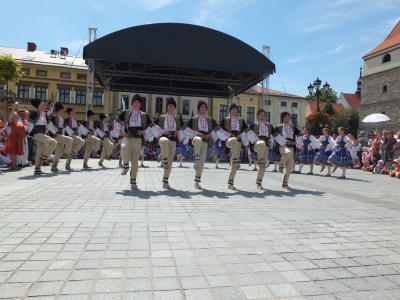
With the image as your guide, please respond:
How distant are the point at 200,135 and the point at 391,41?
50918 mm

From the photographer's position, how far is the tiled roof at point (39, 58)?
45312 millimetres

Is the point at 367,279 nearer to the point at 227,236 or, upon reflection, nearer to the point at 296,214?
the point at 227,236

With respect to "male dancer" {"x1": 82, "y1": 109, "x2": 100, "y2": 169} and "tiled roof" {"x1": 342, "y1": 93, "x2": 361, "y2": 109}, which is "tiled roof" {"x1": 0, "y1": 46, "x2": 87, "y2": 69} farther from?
"tiled roof" {"x1": 342, "y1": 93, "x2": 361, "y2": 109}

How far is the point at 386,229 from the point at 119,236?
3.58 metres

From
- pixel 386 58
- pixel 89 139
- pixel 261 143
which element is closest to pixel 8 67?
pixel 89 139

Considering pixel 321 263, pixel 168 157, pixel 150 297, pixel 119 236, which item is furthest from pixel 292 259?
pixel 168 157

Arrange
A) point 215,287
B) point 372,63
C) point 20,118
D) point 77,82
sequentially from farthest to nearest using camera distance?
point 372,63 < point 77,82 < point 20,118 < point 215,287

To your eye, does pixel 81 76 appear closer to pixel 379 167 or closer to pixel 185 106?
pixel 185 106

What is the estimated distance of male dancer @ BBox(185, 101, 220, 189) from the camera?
7.82m

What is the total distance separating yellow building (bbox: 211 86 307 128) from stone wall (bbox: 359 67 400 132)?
31.8 ft

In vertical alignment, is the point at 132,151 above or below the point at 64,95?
below

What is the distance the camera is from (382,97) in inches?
1903

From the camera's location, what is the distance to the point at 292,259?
3213 mm

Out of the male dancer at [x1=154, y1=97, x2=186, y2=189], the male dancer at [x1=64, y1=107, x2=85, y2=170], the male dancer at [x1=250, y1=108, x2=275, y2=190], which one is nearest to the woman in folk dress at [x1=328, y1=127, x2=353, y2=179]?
the male dancer at [x1=250, y1=108, x2=275, y2=190]
